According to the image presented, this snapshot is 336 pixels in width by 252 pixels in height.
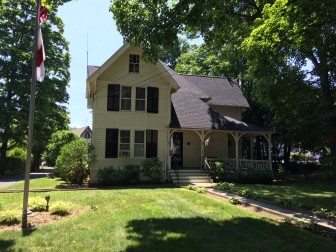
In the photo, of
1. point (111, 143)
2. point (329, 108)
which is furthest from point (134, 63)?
point (329, 108)

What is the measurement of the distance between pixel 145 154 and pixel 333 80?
50.8 ft

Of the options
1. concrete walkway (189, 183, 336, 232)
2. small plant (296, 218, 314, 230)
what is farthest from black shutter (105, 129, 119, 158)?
small plant (296, 218, 314, 230)

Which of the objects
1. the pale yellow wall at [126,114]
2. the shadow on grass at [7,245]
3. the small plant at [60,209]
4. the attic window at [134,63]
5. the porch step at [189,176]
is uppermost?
the attic window at [134,63]

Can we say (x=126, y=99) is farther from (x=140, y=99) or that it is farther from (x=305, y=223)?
(x=305, y=223)

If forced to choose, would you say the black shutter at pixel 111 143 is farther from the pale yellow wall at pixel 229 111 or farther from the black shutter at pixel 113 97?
the pale yellow wall at pixel 229 111

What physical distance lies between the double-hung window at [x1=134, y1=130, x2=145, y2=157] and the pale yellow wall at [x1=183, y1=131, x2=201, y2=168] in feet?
13.5

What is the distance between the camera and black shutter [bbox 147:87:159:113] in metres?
21.0

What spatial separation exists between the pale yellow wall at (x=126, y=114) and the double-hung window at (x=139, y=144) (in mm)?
279

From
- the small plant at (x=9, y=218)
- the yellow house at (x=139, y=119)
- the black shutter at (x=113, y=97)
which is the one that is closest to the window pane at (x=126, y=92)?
the yellow house at (x=139, y=119)

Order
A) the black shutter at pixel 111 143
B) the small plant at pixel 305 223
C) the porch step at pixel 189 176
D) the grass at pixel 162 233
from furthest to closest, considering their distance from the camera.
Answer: the black shutter at pixel 111 143 → the porch step at pixel 189 176 → the small plant at pixel 305 223 → the grass at pixel 162 233

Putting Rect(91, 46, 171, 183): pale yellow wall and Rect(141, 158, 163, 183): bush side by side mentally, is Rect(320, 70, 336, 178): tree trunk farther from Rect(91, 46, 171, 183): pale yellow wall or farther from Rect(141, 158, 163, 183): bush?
Rect(141, 158, 163, 183): bush

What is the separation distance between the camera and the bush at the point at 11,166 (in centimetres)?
3012

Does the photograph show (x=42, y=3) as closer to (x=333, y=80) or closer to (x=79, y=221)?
(x=79, y=221)

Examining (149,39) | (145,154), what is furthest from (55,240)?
(145,154)
